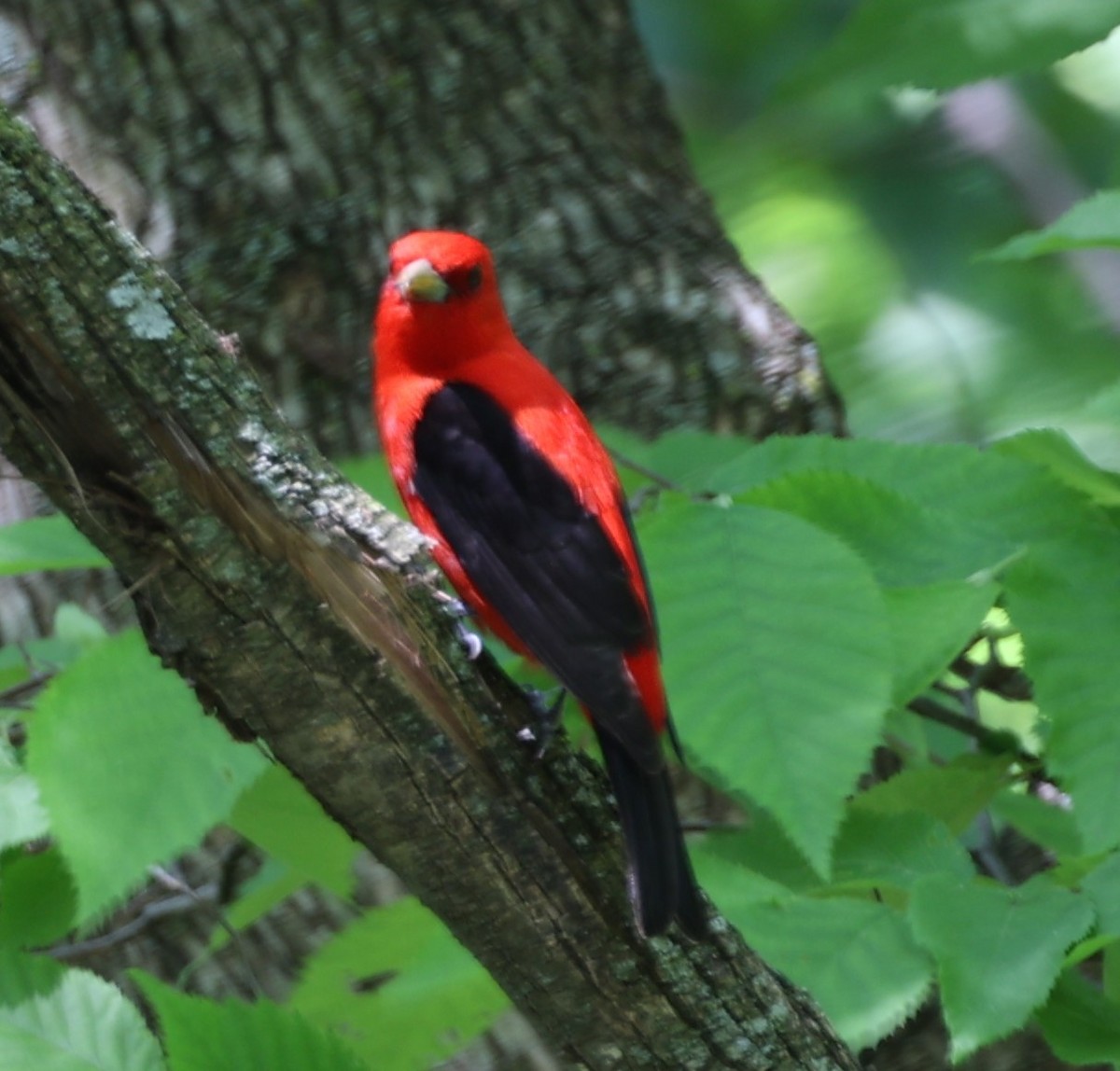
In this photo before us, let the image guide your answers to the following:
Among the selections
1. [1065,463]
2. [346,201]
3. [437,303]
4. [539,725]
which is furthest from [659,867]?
[346,201]

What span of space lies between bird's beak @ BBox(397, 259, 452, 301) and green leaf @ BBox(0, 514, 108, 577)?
3.51 ft

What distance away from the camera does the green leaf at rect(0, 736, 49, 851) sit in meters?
1.71

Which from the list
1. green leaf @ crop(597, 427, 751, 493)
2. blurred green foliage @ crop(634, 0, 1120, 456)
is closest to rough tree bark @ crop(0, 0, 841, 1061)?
blurred green foliage @ crop(634, 0, 1120, 456)

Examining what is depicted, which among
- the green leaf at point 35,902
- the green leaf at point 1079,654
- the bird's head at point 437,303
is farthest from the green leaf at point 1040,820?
the green leaf at point 35,902

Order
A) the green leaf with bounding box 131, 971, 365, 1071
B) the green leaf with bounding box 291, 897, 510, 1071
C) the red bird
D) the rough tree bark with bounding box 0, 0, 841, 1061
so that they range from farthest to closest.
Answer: the rough tree bark with bounding box 0, 0, 841, 1061 → the green leaf with bounding box 291, 897, 510, 1071 → the red bird → the green leaf with bounding box 131, 971, 365, 1071

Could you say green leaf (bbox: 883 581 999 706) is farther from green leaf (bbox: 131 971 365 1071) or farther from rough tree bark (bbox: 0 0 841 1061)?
rough tree bark (bbox: 0 0 841 1061)

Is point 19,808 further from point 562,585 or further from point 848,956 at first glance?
point 848,956

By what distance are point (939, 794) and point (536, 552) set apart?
28.5 inches

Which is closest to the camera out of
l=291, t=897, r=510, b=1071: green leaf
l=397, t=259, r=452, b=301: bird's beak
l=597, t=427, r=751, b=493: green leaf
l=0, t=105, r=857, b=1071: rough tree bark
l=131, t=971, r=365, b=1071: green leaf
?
l=0, t=105, r=857, b=1071: rough tree bark

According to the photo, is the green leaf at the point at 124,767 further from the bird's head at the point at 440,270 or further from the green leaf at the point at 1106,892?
the bird's head at the point at 440,270

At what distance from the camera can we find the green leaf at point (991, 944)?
1533 mm

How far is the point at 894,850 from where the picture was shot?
1831 millimetres

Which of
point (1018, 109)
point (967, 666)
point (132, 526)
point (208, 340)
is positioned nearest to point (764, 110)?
point (967, 666)

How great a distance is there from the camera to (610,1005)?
1688mm
